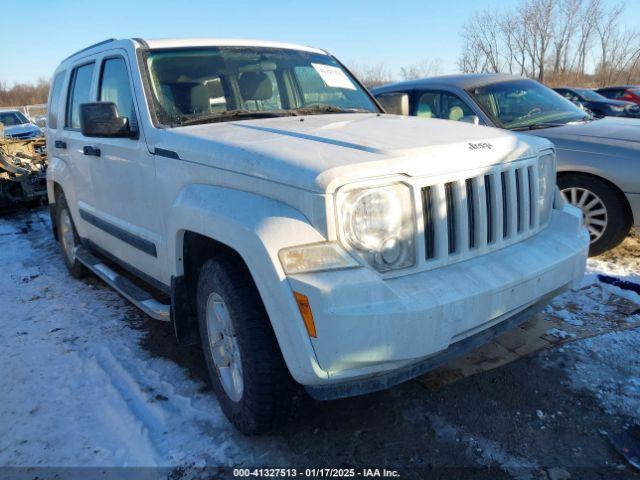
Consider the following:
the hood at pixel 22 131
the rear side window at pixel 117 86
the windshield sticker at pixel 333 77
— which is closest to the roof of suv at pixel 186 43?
the rear side window at pixel 117 86

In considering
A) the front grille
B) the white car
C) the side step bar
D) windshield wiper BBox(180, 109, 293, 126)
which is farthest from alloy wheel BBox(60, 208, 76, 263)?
the front grille

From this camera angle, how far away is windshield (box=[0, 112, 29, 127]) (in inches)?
635

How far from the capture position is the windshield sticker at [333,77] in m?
3.96

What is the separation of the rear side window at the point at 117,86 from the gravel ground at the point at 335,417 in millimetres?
1634

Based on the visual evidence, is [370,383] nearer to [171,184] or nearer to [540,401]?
[540,401]

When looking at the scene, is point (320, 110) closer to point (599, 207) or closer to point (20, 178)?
point (599, 207)

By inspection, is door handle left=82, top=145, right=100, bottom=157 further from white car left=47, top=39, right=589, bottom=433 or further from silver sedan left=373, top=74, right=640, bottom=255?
silver sedan left=373, top=74, right=640, bottom=255

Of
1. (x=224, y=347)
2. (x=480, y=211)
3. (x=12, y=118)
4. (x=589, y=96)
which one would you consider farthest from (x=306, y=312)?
(x=589, y=96)

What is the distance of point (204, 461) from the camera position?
95.0 inches

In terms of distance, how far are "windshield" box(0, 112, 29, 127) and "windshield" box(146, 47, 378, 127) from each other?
15.4 metres

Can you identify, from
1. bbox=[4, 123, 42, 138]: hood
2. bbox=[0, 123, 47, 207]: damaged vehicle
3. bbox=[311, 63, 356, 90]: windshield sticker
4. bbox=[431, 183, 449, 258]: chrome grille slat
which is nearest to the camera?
bbox=[431, 183, 449, 258]: chrome grille slat

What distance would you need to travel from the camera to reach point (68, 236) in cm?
532

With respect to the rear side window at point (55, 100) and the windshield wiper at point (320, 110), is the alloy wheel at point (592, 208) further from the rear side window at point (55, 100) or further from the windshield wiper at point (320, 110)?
the rear side window at point (55, 100)

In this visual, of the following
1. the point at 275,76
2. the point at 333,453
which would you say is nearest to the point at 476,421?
the point at 333,453
